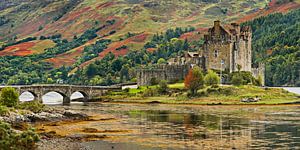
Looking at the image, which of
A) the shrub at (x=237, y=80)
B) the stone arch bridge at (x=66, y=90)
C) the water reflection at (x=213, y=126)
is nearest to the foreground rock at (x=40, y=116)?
the water reflection at (x=213, y=126)

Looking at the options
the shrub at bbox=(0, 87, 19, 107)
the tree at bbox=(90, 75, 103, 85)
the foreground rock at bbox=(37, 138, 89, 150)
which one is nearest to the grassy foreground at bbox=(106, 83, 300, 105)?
the shrub at bbox=(0, 87, 19, 107)

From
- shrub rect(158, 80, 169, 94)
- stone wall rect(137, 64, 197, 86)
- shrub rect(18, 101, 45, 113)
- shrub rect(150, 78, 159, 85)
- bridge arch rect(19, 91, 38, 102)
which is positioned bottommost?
shrub rect(18, 101, 45, 113)

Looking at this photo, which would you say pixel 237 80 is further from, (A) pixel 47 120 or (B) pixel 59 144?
(B) pixel 59 144

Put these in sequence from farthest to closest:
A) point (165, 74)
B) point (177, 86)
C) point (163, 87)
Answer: point (165, 74), point (177, 86), point (163, 87)

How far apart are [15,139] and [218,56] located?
7728 centimetres

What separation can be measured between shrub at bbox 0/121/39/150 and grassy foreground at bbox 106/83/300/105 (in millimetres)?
56446

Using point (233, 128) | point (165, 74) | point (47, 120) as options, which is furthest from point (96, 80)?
point (233, 128)

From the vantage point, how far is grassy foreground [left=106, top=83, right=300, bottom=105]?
4181 inches

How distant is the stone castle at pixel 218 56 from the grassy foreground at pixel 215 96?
5896 millimetres

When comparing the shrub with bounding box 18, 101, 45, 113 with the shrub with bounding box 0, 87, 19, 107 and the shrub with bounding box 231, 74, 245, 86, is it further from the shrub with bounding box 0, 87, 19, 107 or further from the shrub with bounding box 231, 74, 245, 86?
the shrub with bounding box 231, 74, 245, 86

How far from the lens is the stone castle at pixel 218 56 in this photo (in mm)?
122562

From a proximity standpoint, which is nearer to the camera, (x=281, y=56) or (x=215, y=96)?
(x=215, y=96)

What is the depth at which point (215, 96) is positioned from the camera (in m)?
110

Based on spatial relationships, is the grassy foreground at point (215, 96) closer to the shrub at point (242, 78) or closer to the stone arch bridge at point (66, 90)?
the shrub at point (242, 78)
